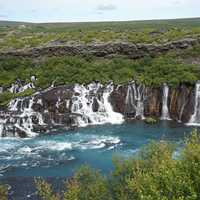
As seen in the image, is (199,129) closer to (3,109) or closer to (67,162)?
(67,162)

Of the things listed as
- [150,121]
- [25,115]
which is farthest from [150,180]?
[25,115]

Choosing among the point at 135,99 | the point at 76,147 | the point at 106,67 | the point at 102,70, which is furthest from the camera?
the point at 106,67

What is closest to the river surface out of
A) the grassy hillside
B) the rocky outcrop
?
the grassy hillside

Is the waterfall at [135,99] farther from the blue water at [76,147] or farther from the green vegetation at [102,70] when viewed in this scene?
the blue water at [76,147]

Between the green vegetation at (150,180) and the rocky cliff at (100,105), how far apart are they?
2476cm

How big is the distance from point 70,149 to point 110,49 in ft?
87.4

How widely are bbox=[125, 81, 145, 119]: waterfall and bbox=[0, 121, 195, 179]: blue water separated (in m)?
2.93

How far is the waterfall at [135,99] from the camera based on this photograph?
185 ft

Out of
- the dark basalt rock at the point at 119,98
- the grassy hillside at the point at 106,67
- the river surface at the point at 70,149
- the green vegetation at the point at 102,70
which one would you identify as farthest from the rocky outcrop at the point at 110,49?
the river surface at the point at 70,149

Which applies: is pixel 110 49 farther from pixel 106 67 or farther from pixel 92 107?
pixel 92 107

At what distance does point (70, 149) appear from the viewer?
43.8 m

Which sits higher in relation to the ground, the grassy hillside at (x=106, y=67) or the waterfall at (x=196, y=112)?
the grassy hillside at (x=106, y=67)

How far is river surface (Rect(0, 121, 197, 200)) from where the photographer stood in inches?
1481

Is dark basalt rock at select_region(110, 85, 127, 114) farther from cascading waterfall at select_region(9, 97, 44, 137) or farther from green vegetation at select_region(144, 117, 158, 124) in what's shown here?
cascading waterfall at select_region(9, 97, 44, 137)
